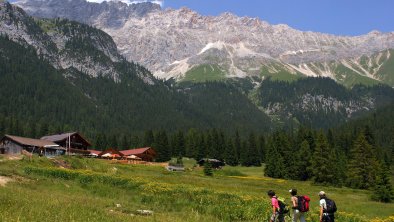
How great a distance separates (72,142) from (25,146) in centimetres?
1704

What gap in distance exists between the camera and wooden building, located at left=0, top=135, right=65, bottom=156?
319 feet

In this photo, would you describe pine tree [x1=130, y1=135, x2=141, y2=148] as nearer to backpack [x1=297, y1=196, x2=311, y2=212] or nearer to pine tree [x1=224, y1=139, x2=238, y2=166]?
pine tree [x1=224, y1=139, x2=238, y2=166]

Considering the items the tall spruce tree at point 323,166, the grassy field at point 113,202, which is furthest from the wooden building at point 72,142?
the grassy field at point 113,202

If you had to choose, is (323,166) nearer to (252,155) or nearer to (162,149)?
(252,155)

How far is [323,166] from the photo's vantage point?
90938 millimetres

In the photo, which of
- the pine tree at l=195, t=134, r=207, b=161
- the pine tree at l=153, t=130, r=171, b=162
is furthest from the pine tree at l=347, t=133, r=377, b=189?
the pine tree at l=153, t=130, r=171, b=162

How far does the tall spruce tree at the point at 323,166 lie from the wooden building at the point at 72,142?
57.4 metres

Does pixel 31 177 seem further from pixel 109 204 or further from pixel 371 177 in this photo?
pixel 371 177

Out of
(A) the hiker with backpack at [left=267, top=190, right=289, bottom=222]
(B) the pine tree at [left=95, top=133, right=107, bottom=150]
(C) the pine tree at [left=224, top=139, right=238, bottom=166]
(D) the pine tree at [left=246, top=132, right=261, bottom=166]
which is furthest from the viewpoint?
(B) the pine tree at [left=95, top=133, right=107, bottom=150]

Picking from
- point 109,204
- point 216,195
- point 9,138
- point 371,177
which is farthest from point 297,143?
point 109,204

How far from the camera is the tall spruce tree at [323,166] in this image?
9081 cm

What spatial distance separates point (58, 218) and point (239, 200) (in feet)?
59.3

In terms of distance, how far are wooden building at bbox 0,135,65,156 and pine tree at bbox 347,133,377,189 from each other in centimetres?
6575

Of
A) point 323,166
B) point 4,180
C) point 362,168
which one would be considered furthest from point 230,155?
point 4,180
